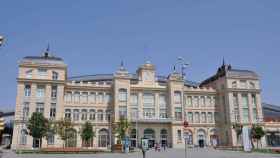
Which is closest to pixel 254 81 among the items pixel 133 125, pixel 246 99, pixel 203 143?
pixel 246 99

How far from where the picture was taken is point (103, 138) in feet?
220

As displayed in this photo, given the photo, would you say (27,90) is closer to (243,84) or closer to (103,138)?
(103,138)

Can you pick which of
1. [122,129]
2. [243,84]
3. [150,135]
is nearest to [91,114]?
[150,135]

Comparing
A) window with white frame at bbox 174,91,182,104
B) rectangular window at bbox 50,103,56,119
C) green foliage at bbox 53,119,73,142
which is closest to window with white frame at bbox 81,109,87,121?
rectangular window at bbox 50,103,56,119

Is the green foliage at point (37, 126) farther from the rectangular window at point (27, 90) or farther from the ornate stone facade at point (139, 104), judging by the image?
the rectangular window at point (27, 90)

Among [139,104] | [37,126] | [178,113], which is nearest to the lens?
[37,126]

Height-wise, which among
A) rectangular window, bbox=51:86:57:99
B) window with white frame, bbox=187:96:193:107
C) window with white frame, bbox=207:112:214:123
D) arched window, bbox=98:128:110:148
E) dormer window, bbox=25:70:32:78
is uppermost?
dormer window, bbox=25:70:32:78

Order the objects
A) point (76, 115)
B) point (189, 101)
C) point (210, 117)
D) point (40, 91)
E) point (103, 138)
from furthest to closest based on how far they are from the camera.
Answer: point (210, 117)
point (189, 101)
point (103, 138)
point (76, 115)
point (40, 91)

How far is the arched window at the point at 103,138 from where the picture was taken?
66.5 meters

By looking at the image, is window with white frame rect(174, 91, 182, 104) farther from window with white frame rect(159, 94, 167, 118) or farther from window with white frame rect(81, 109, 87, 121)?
window with white frame rect(81, 109, 87, 121)

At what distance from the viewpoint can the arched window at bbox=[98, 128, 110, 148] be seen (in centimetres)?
6650

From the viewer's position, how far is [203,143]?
72.1 meters

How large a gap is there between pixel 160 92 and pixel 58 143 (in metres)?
25.5

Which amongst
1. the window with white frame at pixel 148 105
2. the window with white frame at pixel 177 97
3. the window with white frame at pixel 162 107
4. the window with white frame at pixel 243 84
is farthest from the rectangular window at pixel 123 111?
the window with white frame at pixel 243 84
